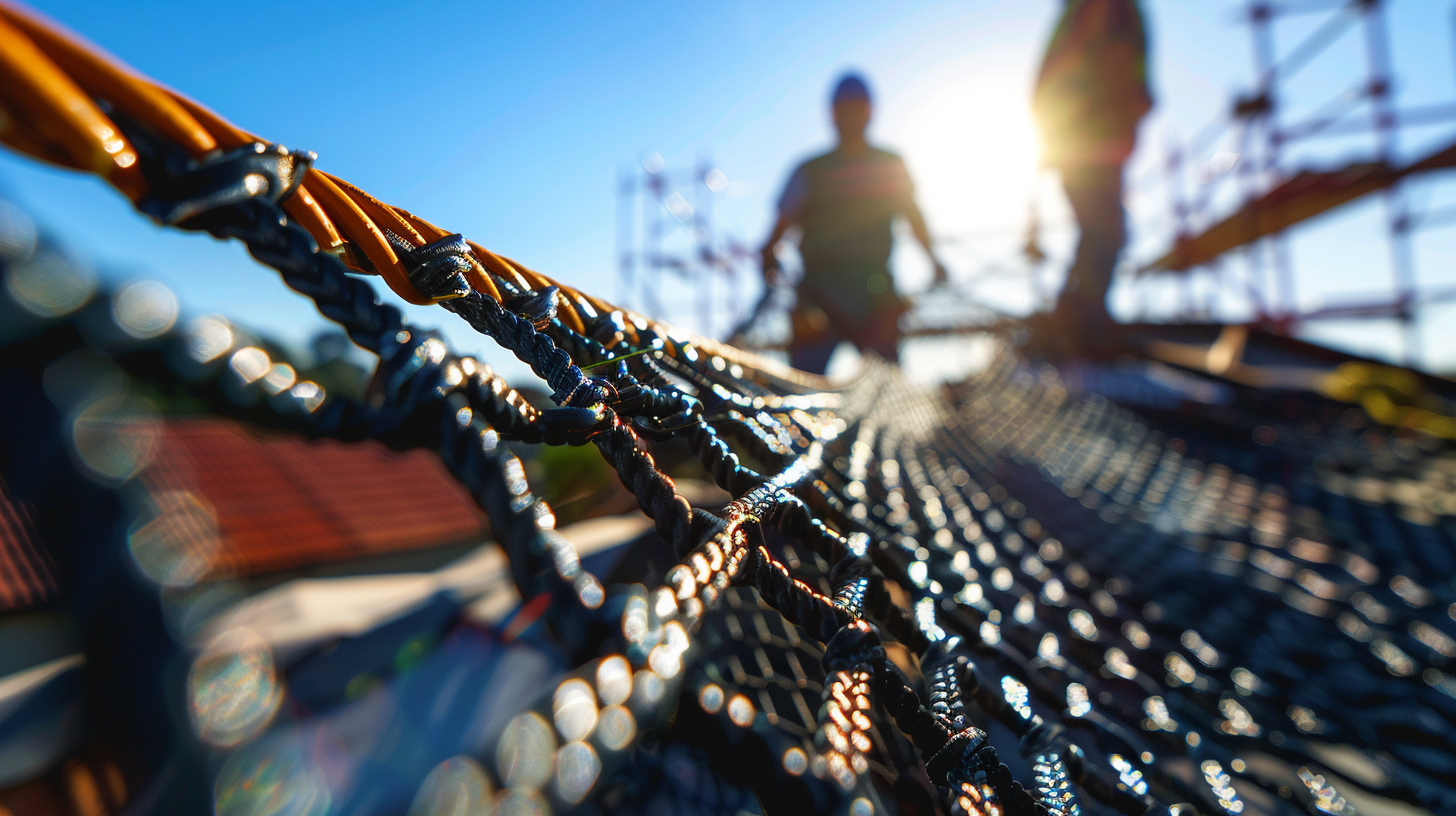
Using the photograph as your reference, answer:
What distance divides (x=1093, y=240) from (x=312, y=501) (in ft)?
25.2

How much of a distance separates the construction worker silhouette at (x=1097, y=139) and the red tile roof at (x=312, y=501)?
4824 mm

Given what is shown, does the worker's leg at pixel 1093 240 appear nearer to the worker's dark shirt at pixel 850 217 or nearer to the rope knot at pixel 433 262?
the worker's dark shirt at pixel 850 217

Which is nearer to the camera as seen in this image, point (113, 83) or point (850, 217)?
Answer: point (113, 83)

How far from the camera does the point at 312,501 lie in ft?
21.0

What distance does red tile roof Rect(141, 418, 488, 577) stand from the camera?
5.39 meters

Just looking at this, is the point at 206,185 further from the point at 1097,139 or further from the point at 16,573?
the point at 16,573

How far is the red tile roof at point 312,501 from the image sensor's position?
17.7 feet

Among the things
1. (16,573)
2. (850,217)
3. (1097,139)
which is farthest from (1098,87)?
(16,573)

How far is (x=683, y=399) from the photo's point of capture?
0.64 meters

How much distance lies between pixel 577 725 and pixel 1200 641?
1.51 metres

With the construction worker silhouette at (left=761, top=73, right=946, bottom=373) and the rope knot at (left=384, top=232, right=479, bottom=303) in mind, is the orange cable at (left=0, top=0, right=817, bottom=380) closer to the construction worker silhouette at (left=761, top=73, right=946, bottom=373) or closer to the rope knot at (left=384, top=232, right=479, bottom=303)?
the rope knot at (left=384, top=232, right=479, bottom=303)

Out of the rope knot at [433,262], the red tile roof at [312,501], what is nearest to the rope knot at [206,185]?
the rope knot at [433,262]

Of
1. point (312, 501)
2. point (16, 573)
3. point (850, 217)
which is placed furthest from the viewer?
point (312, 501)

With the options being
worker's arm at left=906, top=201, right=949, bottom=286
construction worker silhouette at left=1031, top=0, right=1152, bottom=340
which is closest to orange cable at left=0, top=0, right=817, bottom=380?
worker's arm at left=906, top=201, right=949, bottom=286
